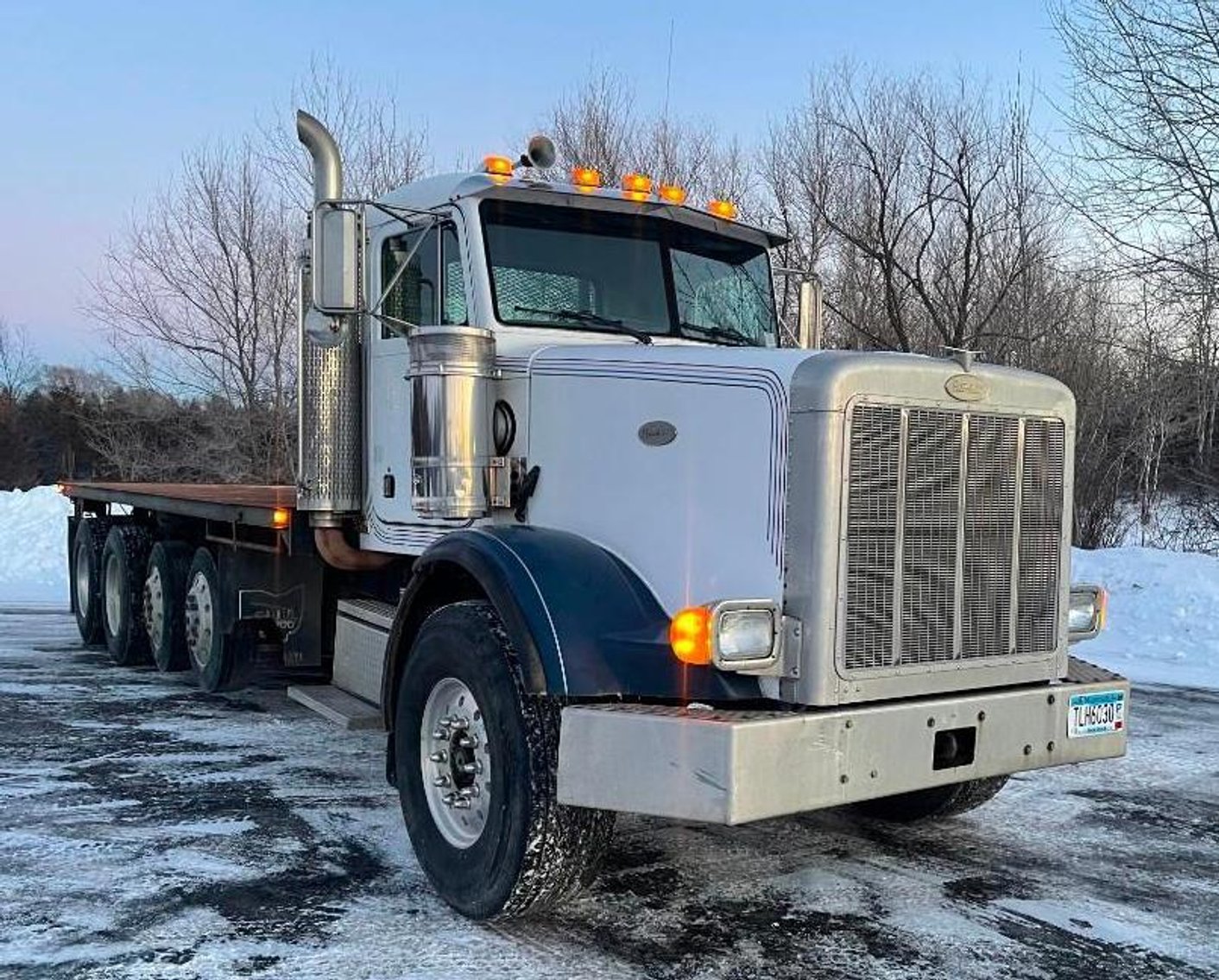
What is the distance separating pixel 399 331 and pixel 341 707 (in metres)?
1.90

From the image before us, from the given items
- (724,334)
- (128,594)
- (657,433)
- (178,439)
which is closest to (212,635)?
(128,594)

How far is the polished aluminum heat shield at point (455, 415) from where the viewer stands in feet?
15.0

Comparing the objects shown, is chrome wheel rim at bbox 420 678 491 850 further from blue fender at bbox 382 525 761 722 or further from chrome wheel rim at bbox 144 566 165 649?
chrome wheel rim at bbox 144 566 165 649

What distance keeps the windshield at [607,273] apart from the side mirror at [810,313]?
2.12 feet

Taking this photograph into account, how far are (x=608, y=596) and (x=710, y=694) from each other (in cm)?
46

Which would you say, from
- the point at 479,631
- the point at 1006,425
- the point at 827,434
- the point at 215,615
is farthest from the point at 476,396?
the point at 215,615

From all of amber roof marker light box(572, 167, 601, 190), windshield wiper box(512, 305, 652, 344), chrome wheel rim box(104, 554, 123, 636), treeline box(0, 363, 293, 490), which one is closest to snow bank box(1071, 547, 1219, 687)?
windshield wiper box(512, 305, 652, 344)

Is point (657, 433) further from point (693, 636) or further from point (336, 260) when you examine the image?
point (336, 260)

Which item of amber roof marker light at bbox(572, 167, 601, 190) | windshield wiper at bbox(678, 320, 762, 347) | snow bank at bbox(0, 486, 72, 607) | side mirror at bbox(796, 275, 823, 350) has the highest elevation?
amber roof marker light at bbox(572, 167, 601, 190)

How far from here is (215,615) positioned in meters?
7.61

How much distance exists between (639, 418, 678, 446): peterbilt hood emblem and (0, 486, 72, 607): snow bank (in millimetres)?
11392

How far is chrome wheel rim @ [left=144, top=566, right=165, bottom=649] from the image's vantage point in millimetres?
8594

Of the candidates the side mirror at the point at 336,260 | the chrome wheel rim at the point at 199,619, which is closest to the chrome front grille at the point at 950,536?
the side mirror at the point at 336,260

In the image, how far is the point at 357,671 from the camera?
593 centimetres
